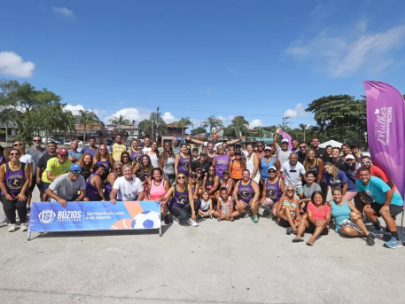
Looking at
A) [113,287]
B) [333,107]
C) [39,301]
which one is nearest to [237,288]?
[113,287]

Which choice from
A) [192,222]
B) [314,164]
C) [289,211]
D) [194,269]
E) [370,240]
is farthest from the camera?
[314,164]

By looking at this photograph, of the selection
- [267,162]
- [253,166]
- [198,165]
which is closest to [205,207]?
[198,165]

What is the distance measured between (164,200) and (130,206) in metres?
0.78

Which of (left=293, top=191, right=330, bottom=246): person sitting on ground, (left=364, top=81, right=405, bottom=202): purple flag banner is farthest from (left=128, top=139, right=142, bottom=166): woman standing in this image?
(left=364, top=81, right=405, bottom=202): purple flag banner

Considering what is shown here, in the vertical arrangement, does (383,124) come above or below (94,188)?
above

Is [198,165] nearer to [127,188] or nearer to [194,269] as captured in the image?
[127,188]

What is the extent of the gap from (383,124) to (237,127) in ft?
176

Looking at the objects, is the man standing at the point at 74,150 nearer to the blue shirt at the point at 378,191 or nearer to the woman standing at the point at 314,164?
the woman standing at the point at 314,164

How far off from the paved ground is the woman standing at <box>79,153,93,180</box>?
5.00ft

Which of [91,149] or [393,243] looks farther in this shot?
[91,149]

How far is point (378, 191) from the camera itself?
4590 mm

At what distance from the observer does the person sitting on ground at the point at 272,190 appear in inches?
222

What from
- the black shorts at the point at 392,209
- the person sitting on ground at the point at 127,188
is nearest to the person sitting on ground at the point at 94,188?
the person sitting on ground at the point at 127,188

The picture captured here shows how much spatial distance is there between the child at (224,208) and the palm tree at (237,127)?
52.3m
